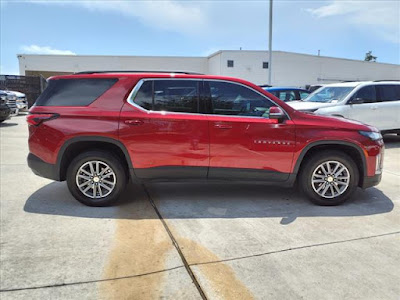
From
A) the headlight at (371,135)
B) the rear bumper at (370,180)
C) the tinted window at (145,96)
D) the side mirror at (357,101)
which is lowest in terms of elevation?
the rear bumper at (370,180)

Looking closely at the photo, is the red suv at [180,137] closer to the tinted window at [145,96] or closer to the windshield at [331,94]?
the tinted window at [145,96]

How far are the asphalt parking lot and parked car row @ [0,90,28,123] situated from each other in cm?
868

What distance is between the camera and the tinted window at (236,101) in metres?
4.35

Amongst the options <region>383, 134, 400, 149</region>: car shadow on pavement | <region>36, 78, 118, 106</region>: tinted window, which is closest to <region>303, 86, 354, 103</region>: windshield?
<region>383, 134, 400, 149</region>: car shadow on pavement

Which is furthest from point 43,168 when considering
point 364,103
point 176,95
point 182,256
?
point 364,103

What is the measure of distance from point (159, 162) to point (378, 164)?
2942 millimetres

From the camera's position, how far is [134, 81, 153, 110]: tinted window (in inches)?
170

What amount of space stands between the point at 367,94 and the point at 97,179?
7472mm

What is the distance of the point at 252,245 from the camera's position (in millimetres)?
3375

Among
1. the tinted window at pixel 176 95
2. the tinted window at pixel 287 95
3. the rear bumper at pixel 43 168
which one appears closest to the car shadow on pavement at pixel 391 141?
the tinted window at pixel 287 95

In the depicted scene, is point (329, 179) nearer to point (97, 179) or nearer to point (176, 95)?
point (176, 95)

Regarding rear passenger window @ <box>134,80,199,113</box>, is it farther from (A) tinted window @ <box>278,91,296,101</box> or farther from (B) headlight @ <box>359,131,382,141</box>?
(A) tinted window @ <box>278,91,296,101</box>

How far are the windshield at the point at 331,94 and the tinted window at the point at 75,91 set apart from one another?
6454 mm

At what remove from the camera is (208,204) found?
14.9 ft
